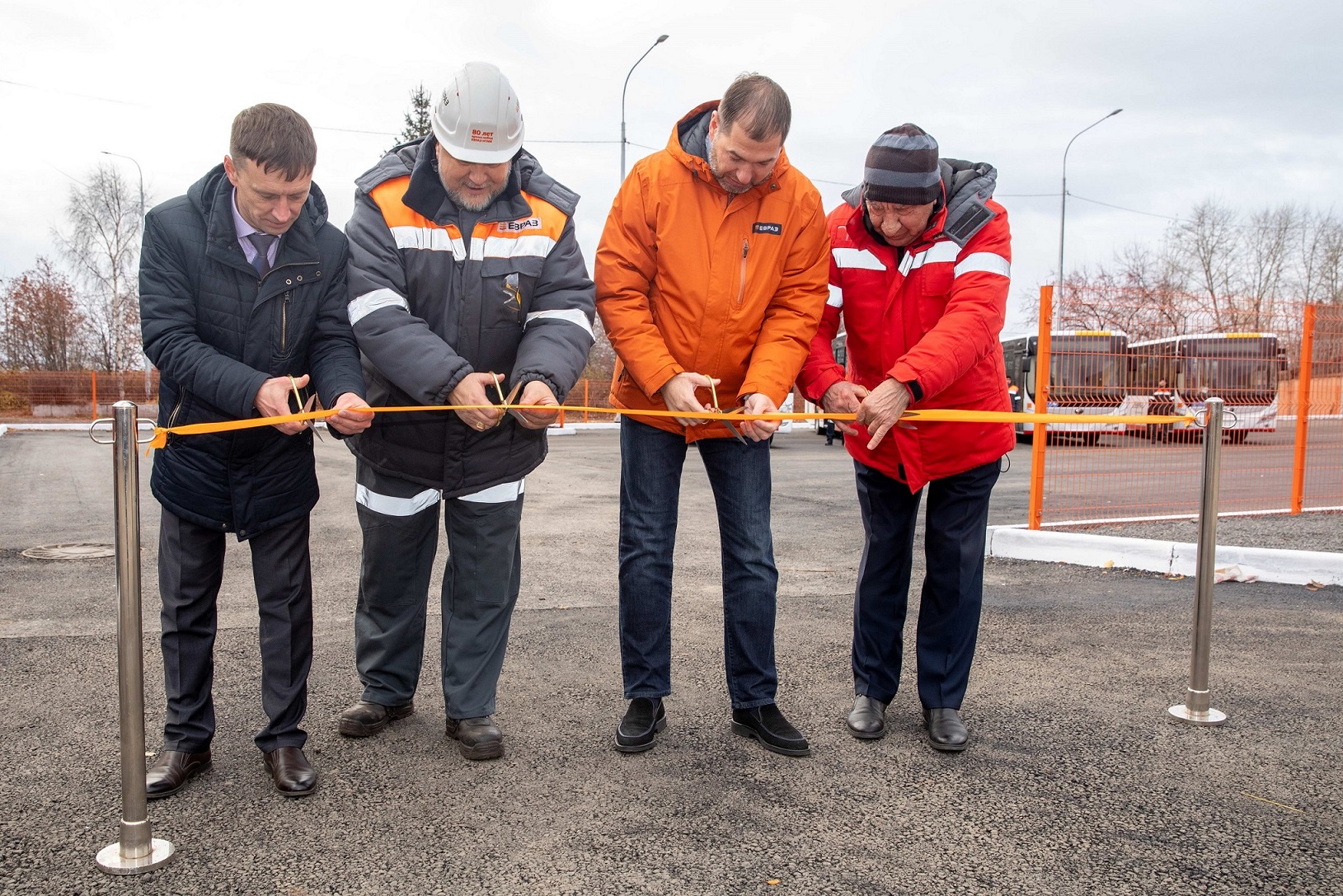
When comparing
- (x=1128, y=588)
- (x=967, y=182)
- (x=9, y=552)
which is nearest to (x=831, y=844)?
(x=967, y=182)

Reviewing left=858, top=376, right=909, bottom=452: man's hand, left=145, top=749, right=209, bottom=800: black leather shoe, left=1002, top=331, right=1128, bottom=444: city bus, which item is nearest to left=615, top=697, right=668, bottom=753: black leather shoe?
left=858, top=376, right=909, bottom=452: man's hand

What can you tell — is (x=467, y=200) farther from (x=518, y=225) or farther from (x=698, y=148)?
(x=698, y=148)

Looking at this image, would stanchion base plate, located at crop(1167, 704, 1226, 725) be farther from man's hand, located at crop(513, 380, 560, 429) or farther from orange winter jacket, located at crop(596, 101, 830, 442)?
man's hand, located at crop(513, 380, 560, 429)

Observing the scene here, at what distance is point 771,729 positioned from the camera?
3.19m

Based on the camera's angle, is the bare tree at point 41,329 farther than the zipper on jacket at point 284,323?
Yes

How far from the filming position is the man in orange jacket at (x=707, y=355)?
3.15 metres

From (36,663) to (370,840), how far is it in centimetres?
226

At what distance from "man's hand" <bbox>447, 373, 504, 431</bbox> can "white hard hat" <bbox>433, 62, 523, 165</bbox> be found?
2.15ft

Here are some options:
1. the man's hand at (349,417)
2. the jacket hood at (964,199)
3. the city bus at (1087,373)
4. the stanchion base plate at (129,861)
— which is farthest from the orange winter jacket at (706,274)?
the city bus at (1087,373)

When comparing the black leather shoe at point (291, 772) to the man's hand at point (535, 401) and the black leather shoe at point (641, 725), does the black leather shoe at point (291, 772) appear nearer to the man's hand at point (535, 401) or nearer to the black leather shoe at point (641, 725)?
the black leather shoe at point (641, 725)

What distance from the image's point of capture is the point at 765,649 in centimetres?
330

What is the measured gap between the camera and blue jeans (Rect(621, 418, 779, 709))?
3.28 meters

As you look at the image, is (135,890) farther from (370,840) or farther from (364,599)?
(364,599)

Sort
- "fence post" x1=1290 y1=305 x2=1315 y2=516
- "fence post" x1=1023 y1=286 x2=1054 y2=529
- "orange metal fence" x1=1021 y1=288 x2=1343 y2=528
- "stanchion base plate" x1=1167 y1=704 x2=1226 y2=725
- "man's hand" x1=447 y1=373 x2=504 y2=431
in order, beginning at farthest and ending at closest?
→ "fence post" x1=1290 y1=305 x2=1315 y2=516, "orange metal fence" x1=1021 y1=288 x2=1343 y2=528, "fence post" x1=1023 y1=286 x2=1054 y2=529, "stanchion base plate" x1=1167 y1=704 x2=1226 y2=725, "man's hand" x1=447 y1=373 x2=504 y2=431
